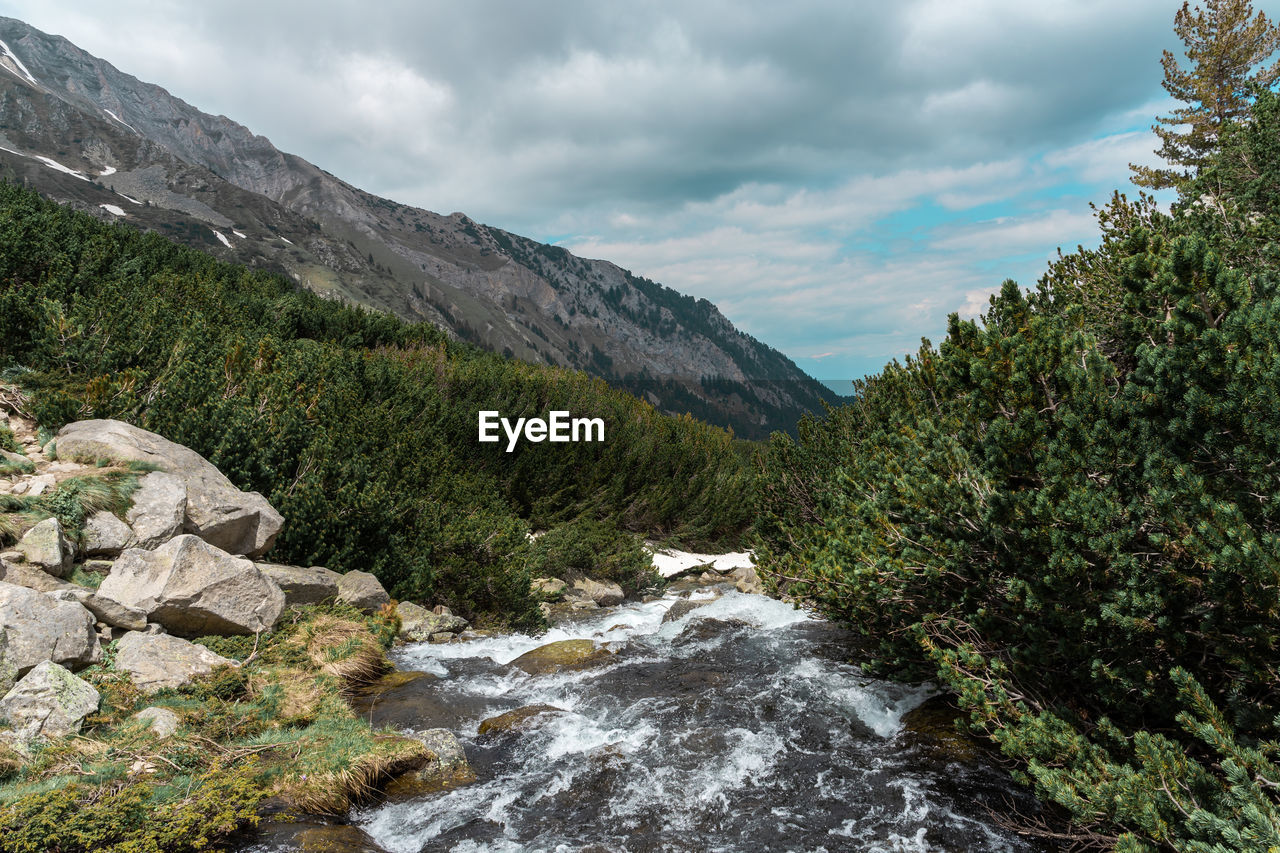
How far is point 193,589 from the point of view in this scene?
21.1 ft

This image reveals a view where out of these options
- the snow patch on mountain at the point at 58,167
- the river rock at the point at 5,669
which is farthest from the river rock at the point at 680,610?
the snow patch on mountain at the point at 58,167

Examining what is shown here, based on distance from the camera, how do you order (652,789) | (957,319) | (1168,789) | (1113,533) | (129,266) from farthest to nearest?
(129,266)
(652,789)
(957,319)
(1113,533)
(1168,789)

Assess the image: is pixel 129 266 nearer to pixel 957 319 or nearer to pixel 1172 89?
pixel 957 319

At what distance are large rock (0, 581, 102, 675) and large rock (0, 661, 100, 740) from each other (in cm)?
16

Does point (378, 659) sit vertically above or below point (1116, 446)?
below

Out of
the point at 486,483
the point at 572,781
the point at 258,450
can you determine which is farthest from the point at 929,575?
the point at 486,483

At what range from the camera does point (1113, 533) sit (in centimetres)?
329

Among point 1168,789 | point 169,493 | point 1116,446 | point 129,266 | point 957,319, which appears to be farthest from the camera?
point 129,266

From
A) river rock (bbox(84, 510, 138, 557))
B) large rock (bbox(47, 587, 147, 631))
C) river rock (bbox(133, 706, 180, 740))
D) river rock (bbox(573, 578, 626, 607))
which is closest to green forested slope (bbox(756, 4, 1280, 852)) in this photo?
river rock (bbox(133, 706, 180, 740))

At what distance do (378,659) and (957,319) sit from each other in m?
6.96

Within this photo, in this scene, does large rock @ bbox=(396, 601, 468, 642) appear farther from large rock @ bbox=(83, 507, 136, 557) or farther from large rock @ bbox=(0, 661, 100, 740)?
large rock @ bbox=(0, 661, 100, 740)

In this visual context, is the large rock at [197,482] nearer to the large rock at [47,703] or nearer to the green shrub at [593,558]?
the large rock at [47,703]

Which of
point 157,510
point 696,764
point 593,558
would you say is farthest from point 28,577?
point 593,558

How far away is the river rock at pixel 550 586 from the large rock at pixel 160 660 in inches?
254
